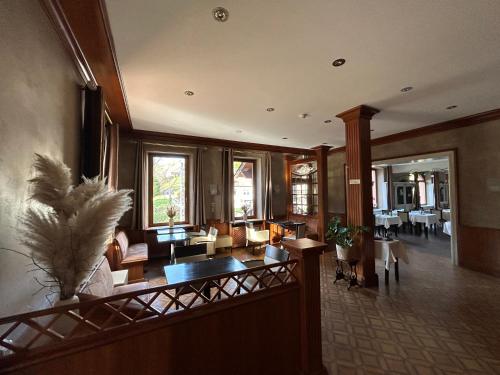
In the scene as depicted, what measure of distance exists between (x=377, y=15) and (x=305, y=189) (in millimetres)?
5286

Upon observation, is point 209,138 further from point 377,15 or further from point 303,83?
point 377,15

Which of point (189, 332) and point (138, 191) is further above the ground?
point (138, 191)

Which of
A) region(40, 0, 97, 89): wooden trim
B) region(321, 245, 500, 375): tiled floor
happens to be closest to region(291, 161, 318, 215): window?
region(321, 245, 500, 375): tiled floor

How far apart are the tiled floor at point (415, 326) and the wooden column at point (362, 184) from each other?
0.34m

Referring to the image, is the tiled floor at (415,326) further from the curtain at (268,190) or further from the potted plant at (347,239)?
the curtain at (268,190)

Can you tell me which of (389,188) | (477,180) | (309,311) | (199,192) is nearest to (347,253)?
(309,311)

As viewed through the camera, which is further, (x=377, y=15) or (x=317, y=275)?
(x=317, y=275)

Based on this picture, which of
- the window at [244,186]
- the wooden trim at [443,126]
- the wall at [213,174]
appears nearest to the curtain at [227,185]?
the wall at [213,174]

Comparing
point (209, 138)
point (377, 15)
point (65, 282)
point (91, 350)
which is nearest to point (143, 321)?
point (91, 350)

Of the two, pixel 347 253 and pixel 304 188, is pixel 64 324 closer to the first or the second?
pixel 347 253

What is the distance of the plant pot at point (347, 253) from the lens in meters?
3.18

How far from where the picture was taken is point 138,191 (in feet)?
15.1

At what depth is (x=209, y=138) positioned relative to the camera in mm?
5184

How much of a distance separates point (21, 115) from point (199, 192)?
4055mm
